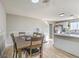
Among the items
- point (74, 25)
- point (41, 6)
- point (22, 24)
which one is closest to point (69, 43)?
point (41, 6)

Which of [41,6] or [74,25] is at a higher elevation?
[41,6]

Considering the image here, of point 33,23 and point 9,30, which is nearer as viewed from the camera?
point 9,30

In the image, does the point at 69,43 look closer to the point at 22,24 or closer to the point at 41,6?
the point at 41,6

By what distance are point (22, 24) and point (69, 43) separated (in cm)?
359

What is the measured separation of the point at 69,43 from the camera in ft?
13.5

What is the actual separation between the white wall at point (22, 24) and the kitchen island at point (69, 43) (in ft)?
7.32

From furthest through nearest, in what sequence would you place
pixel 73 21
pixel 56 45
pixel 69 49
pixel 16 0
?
1. pixel 73 21
2. pixel 56 45
3. pixel 69 49
4. pixel 16 0

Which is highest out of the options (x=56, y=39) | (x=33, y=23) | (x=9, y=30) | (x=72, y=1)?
(x=72, y=1)

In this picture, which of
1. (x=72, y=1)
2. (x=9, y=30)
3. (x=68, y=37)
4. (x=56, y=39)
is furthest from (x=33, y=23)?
(x=72, y=1)

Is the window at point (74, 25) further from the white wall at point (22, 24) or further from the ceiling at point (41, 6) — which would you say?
the ceiling at point (41, 6)

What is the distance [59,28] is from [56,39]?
12.3 ft

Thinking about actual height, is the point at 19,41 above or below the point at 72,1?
below

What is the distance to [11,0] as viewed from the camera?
11.4 feet

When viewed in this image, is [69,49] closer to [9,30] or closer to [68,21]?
[9,30]
